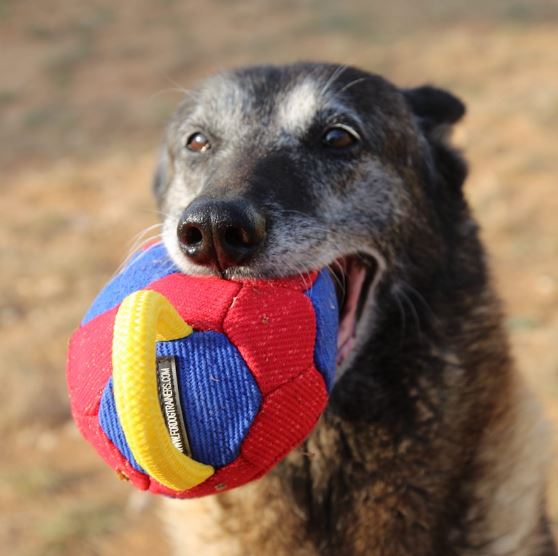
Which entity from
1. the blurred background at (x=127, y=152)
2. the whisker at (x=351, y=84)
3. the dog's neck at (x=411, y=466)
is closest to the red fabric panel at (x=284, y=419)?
the dog's neck at (x=411, y=466)

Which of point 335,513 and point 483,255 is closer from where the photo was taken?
point 335,513

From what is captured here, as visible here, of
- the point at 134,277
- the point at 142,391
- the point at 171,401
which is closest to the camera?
the point at 142,391

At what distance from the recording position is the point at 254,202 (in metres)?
2.18

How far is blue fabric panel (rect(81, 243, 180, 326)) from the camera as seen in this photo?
217 centimetres

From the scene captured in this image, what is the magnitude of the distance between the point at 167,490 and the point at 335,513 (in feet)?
2.47

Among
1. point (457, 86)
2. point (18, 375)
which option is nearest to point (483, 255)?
point (18, 375)

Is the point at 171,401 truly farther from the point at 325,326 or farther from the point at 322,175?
the point at 322,175

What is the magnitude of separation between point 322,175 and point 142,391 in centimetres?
129

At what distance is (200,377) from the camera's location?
1.80 m

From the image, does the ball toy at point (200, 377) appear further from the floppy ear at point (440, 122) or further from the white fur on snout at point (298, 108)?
the floppy ear at point (440, 122)

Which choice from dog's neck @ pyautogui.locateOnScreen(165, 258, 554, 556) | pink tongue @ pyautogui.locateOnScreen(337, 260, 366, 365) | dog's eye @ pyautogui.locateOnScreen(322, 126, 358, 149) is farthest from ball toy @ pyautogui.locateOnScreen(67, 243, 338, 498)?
dog's eye @ pyautogui.locateOnScreen(322, 126, 358, 149)

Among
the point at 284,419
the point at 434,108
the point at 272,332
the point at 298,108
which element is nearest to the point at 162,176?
the point at 298,108

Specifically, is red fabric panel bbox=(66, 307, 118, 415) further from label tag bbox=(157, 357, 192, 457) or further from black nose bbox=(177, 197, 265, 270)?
black nose bbox=(177, 197, 265, 270)

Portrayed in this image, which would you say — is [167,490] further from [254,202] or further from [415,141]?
[415,141]
